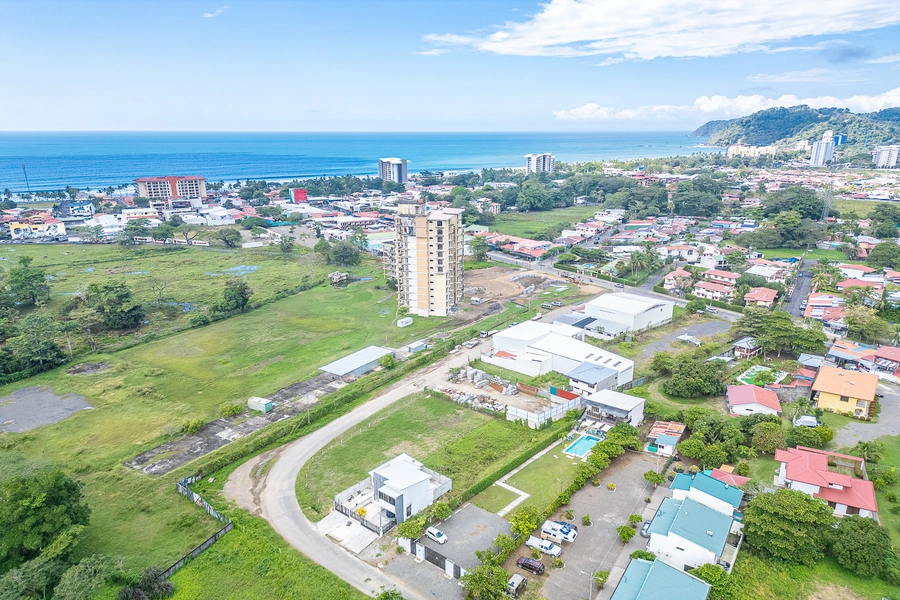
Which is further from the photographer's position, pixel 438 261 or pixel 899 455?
pixel 438 261

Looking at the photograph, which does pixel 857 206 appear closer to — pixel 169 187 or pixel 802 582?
pixel 802 582

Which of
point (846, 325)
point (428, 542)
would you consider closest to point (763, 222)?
point (846, 325)

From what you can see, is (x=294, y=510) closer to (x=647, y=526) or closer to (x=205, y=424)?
(x=205, y=424)

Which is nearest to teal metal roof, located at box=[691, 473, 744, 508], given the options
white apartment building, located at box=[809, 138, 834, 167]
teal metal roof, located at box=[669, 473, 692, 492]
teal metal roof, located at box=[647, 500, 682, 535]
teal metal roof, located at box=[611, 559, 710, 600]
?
teal metal roof, located at box=[669, 473, 692, 492]

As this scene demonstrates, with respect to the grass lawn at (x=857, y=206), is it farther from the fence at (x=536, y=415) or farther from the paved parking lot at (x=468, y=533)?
the paved parking lot at (x=468, y=533)

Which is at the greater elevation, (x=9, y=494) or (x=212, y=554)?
(x=9, y=494)

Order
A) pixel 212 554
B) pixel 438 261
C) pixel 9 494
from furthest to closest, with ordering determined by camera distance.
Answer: pixel 438 261, pixel 212 554, pixel 9 494
